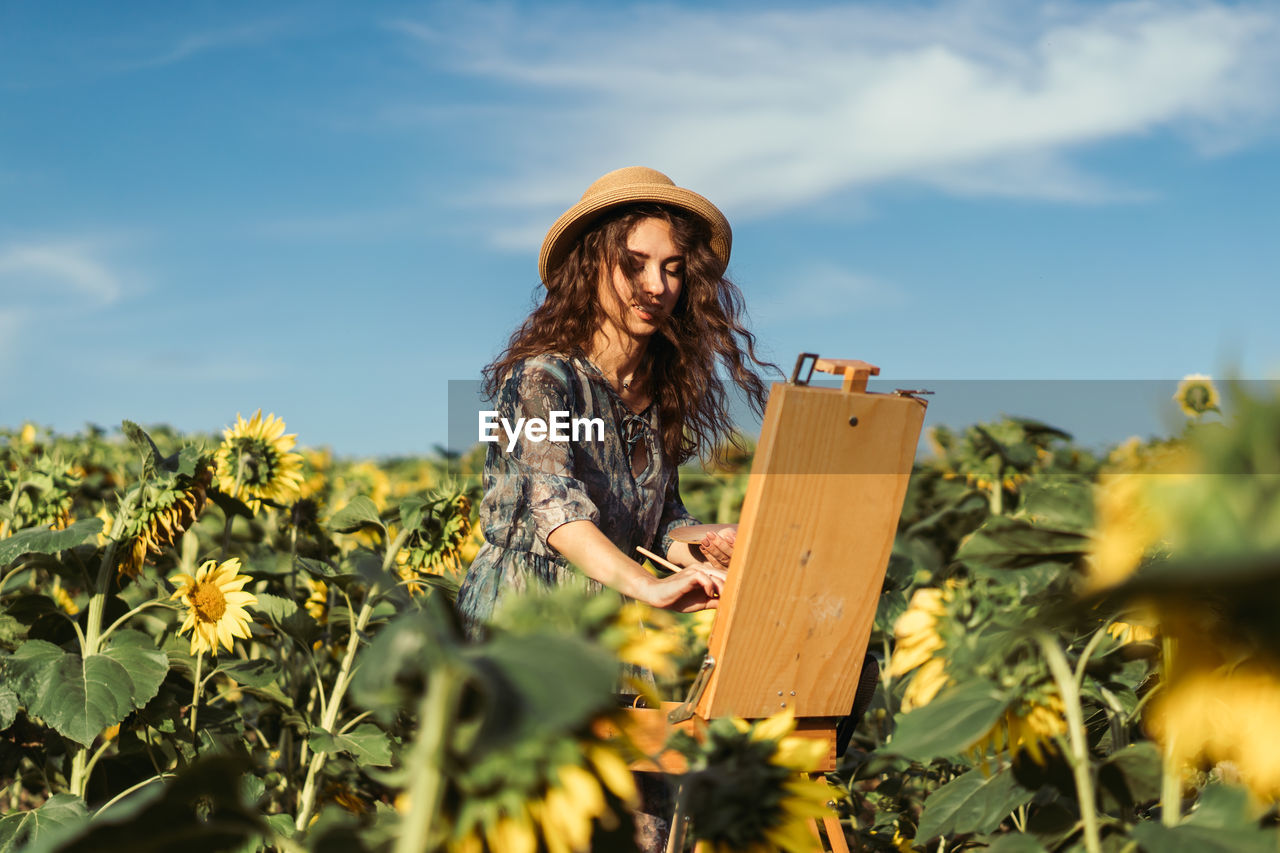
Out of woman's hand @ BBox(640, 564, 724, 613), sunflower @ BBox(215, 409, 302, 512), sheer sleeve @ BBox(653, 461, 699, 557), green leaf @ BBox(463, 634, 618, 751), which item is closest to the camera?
green leaf @ BBox(463, 634, 618, 751)

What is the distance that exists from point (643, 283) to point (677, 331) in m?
0.28

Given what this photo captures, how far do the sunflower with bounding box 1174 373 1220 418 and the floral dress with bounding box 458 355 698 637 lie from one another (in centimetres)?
281

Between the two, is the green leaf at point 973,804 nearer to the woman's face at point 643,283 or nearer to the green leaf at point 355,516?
the woman's face at point 643,283

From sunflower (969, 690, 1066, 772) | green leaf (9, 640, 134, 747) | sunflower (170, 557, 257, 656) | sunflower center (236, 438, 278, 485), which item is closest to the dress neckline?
sunflower (170, 557, 257, 656)

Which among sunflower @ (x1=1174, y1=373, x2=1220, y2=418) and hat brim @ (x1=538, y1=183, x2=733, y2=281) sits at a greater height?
sunflower @ (x1=1174, y1=373, x2=1220, y2=418)

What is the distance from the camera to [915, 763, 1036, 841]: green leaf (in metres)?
1.10

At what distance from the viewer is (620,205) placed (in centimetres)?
241

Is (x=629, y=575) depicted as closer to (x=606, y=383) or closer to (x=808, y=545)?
(x=808, y=545)

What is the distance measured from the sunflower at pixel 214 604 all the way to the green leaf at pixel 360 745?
32cm

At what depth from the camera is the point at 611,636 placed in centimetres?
76

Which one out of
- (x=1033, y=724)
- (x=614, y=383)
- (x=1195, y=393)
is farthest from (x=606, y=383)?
(x=1195, y=393)

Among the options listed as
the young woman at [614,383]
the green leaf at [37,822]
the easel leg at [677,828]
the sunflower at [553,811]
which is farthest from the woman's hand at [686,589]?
the green leaf at [37,822]

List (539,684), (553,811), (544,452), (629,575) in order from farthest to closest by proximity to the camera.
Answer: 1. (544,452)
2. (629,575)
3. (553,811)
4. (539,684)

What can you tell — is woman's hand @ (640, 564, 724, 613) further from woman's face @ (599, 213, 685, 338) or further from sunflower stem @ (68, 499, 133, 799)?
sunflower stem @ (68, 499, 133, 799)
